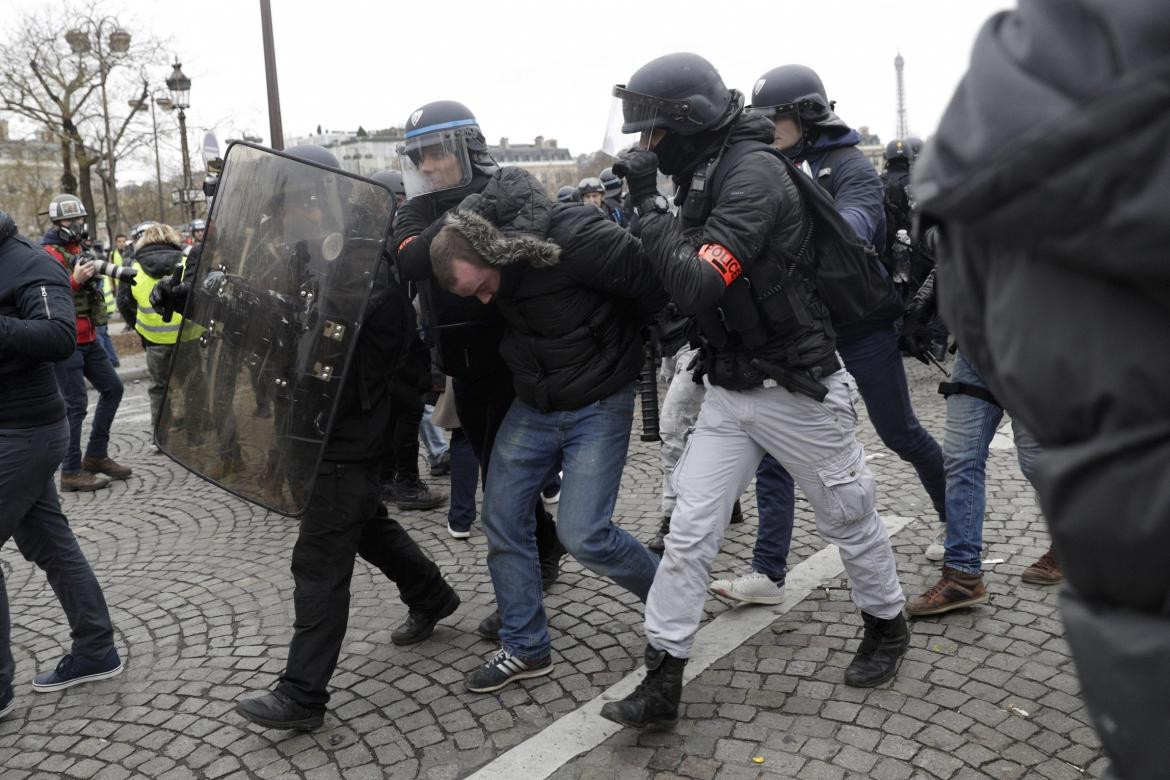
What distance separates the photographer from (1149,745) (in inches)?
43.0

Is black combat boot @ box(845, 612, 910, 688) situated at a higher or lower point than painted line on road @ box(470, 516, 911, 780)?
higher

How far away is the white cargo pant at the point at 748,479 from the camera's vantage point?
2941mm

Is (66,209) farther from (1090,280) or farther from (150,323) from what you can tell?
(1090,280)

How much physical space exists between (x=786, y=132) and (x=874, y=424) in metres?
1.23

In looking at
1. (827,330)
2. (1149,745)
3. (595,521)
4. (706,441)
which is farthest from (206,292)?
(1149,745)

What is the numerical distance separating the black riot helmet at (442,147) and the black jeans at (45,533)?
1.57 m

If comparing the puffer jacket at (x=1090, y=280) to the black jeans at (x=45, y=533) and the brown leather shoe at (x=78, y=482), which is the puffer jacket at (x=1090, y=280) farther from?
the brown leather shoe at (x=78, y=482)

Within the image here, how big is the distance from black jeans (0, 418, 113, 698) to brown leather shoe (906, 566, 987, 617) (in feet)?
9.63

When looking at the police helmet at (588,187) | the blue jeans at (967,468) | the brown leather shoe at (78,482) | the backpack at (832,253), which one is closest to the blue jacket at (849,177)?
the blue jeans at (967,468)

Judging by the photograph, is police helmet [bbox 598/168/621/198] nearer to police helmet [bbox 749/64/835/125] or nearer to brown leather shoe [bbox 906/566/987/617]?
police helmet [bbox 749/64/835/125]

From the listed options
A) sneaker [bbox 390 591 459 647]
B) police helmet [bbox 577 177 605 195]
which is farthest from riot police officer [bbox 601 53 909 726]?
police helmet [bbox 577 177 605 195]

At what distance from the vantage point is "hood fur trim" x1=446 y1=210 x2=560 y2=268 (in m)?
3.06

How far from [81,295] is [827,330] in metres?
5.71

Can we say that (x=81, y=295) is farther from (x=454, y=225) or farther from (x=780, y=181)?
(x=780, y=181)
